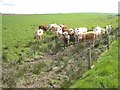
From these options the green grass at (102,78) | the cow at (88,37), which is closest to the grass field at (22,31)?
the cow at (88,37)

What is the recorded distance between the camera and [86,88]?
998 centimetres

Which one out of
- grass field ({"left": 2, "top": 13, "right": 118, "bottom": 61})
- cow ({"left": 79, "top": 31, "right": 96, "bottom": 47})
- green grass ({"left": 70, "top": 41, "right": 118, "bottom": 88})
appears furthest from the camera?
cow ({"left": 79, "top": 31, "right": 96, "bottom": 47})

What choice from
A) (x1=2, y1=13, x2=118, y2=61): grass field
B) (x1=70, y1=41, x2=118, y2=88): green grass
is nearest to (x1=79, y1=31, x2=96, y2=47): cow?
(x1=2, y1=13, x2=118, y2=61): grass field

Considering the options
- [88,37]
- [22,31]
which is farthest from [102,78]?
[22,31]

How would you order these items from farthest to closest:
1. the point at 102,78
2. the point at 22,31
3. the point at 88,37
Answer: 1. the point at 22,31
2. the point at 88,37
3. the point at 102,78

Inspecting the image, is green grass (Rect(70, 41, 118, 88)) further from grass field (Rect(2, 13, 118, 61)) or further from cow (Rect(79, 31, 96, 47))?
cow (Rect(79, 31, 96, 47))

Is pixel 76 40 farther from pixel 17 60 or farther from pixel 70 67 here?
pixel 70 67

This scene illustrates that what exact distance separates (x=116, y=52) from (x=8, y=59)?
7.43m

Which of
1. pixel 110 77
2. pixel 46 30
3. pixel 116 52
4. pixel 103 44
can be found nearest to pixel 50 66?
pixel 116 52

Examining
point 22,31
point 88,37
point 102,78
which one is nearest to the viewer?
point 102,78

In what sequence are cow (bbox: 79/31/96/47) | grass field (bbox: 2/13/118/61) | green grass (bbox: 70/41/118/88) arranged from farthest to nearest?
cow (bbox: 79/31/96/47) → grass field (bbox: 2/13/118/61) → green grass (bbox: 70/41/118/88)

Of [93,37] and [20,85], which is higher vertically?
[93,37]

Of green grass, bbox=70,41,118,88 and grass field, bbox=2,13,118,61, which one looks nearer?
green grass, bbox=70,41,118,88

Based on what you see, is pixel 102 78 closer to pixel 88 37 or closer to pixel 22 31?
pixel 88 37
